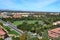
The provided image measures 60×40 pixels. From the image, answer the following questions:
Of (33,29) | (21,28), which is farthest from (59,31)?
(21,28)

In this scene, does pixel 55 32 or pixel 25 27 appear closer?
pixel 55 32

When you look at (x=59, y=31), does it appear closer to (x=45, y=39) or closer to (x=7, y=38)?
(x=7, y=38)

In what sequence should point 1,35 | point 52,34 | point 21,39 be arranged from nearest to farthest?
point 21,39, point 1,35, point 52,34

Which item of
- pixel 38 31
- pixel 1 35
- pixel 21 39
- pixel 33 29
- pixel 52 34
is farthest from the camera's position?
pixel 33 29

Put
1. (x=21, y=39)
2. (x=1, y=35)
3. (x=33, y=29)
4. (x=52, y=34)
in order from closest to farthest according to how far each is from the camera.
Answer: (x=21, y=39)
(x=1, y=35)
(x=52, y=34)
(x=33, y=29)

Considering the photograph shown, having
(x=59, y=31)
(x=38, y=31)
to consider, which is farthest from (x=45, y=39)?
Answer: (x=38, y=31)

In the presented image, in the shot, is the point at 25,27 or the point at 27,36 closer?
the point at 27,36

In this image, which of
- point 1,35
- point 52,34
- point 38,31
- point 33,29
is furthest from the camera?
point 33,29

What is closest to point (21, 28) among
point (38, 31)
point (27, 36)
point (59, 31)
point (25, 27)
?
point (25, 27)

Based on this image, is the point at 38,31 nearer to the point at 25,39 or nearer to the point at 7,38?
the point at 7,38
